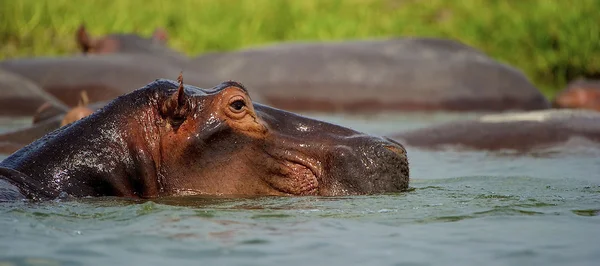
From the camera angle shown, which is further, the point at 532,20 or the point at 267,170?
the point at 532,20

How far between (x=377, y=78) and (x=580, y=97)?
290cm

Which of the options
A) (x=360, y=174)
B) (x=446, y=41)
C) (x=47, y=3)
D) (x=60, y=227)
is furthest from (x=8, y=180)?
(x=47, y=3)

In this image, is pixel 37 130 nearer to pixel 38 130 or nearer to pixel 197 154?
pixel 38 130

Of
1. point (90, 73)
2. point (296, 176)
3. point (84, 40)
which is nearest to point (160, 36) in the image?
point (84, 40)

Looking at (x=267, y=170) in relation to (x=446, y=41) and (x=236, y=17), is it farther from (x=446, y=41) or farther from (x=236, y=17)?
(x=236, y=17)

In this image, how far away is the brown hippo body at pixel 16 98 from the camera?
11.7m

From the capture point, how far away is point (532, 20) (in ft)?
57.7

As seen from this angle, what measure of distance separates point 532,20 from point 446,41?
124 inches

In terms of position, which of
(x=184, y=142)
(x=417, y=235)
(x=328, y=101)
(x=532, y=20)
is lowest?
(x=417, y=235)

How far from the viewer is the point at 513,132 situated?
8633 millimetres

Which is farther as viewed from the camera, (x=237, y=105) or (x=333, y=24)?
(x=333, y=24)

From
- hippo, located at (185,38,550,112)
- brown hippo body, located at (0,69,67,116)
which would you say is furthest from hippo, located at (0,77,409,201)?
hippo, located at (185,38,550,112)

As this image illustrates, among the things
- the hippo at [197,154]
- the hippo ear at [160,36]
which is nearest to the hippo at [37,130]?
the hippo at [197,154]

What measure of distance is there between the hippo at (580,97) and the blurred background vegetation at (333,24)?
12.9 ft
